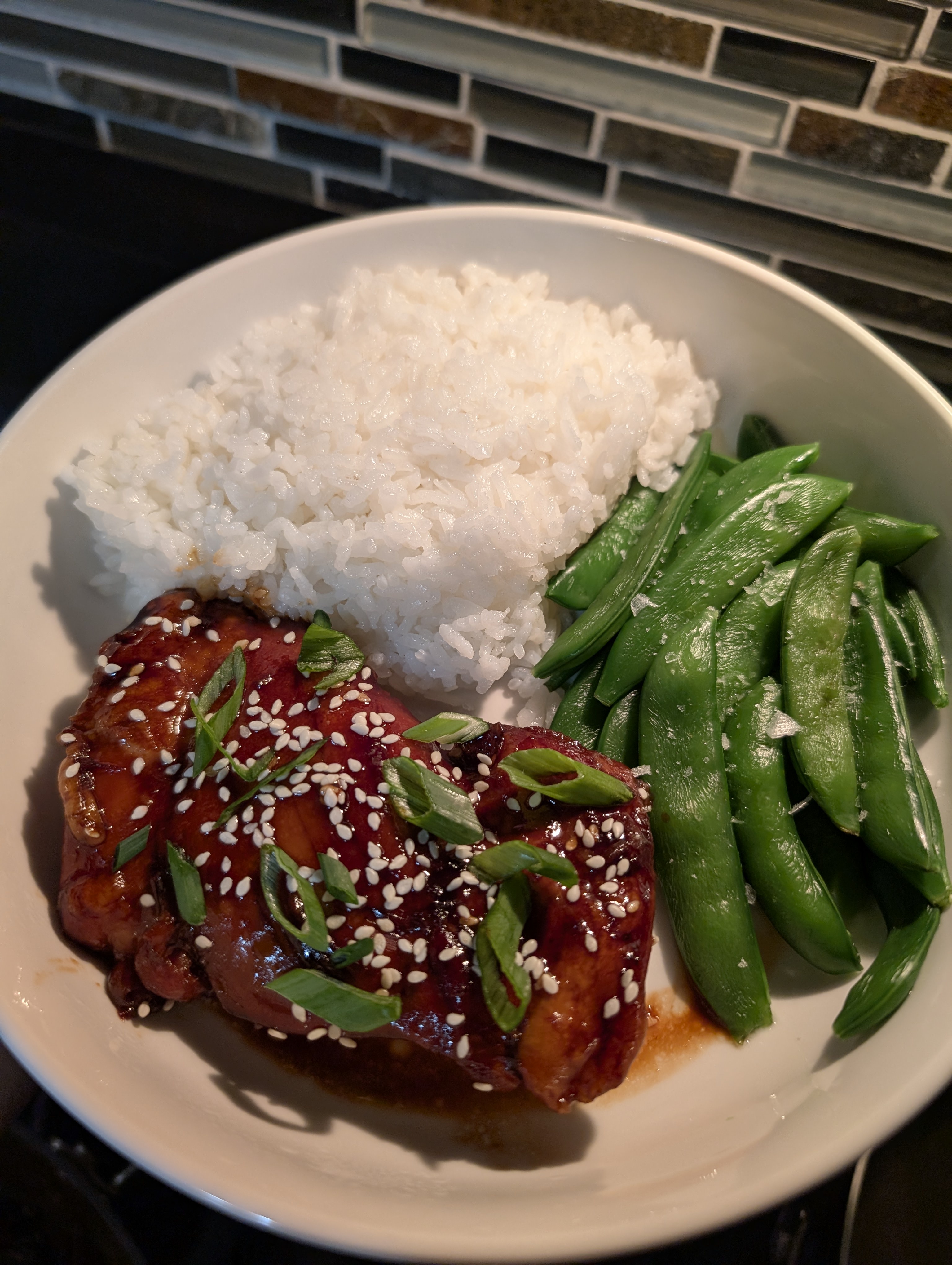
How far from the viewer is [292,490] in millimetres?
2182

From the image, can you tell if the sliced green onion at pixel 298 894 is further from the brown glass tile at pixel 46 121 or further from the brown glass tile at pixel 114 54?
the brown glass tile at pixel 46 121

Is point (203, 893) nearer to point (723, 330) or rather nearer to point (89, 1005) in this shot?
point (89, 1005)

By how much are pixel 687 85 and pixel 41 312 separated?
2.39m

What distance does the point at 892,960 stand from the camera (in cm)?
179

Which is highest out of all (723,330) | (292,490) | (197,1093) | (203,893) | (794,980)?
(723,330)

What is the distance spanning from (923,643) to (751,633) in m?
0.45

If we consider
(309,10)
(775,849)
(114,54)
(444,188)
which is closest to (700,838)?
(775,849)

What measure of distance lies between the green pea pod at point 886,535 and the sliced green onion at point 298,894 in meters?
1.60

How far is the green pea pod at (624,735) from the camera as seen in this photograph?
2102mm

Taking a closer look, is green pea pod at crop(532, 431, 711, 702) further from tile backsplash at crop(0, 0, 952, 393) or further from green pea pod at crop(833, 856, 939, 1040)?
tile backsplash at crop(0, 0, 952, 393)

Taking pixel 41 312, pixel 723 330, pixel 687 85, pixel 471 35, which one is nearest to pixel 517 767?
pixel 723 330

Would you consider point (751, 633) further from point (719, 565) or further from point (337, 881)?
point (337, 881)

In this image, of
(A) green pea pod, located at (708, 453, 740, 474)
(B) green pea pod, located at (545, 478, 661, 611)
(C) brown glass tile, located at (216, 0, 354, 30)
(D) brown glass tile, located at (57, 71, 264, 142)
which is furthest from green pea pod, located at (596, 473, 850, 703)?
(D) brown glass tile, located at (57, 71, 264, 142)

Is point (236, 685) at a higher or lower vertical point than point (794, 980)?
higher
